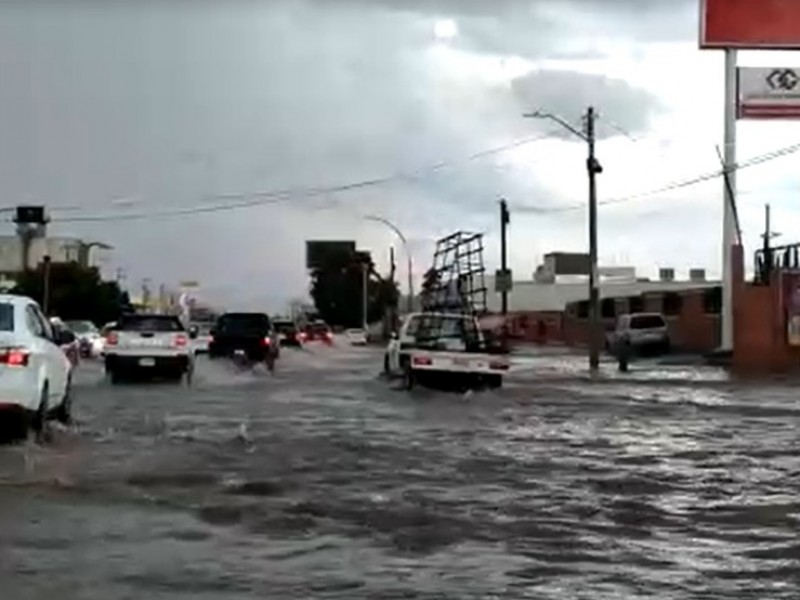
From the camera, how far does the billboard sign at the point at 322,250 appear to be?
159625 millimetres

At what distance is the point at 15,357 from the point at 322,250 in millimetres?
144719

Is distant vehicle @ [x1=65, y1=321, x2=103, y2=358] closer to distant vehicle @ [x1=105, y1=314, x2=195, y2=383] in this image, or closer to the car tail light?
distant vehicle @ [x1=105, y1=314, x2=195, y2=383]

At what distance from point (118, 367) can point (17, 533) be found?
25.0 metres

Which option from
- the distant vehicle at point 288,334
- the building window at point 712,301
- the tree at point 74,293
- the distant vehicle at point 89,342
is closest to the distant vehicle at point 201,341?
the distant vehicle at point 89,342

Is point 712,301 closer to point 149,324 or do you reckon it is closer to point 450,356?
point 149,324

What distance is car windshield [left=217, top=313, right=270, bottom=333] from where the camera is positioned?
4625 centimetres

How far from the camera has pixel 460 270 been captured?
43469 mm

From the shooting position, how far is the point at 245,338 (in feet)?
151

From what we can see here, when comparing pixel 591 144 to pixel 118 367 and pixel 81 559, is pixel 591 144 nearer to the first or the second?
pixel 118 367

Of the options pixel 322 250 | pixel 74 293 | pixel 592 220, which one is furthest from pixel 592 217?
pixel 322 250

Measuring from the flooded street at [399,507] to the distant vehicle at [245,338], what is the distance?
20.7 m

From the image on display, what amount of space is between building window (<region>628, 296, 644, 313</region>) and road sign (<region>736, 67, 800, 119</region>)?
24539 millimetres

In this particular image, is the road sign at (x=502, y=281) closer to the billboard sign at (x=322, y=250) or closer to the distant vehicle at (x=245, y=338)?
the distant vehicle at (x=245, y=338)

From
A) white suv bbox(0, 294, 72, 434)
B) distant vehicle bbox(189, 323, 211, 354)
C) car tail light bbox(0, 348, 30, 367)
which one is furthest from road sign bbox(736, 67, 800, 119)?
car tail light bbox(0, 348, 30, 367)
